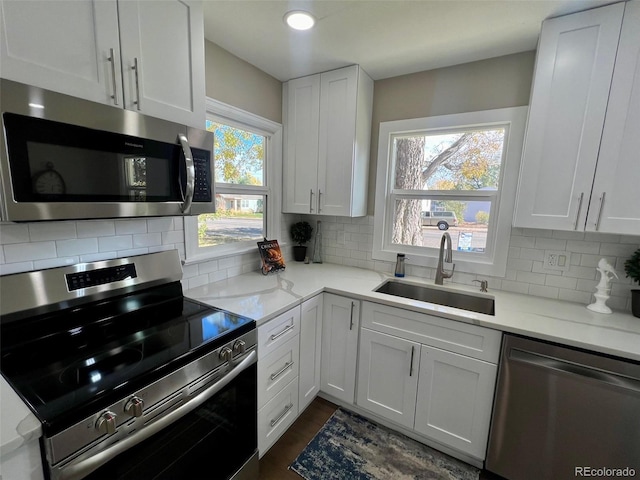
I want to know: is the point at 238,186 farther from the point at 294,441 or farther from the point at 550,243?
the point at 550,243

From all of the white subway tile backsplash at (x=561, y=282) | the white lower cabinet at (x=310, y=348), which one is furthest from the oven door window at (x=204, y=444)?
the white subway tile backsplash at (x=561, y=282)

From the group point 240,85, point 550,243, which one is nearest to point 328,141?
point 240,85

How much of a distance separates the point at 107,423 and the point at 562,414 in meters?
1.85

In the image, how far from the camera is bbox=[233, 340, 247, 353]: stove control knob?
1.25 metres

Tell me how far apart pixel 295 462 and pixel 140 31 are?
87.3 inches

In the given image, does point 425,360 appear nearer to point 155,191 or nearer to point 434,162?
point 434,162

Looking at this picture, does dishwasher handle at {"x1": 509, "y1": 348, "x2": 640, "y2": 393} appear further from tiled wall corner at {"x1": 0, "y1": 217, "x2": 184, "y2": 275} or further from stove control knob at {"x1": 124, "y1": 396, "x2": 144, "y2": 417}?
tiled wall corner at {"x1": 0, "y1": 217, "x2": 184, "y2": 275}

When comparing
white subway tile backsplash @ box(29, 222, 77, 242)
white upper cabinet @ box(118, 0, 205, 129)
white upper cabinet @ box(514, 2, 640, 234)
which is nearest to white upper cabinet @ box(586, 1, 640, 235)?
white upper cabinet @ box(514, 2, 640, 234)

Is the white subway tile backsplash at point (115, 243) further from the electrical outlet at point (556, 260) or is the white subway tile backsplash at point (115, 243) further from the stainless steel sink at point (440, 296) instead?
the electrical outlet at point (556, 260)

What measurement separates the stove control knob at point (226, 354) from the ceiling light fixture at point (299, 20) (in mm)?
1657

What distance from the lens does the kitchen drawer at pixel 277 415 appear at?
1534mm

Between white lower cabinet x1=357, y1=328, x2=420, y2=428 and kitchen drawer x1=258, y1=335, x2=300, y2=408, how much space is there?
17.7 inches

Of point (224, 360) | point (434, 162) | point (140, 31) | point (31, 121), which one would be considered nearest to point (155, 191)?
point (31, 121)

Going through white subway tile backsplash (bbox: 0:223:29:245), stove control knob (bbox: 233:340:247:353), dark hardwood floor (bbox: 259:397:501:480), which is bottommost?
dark hardwood floor (bbox: 259:397:501:480)
